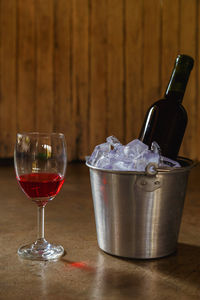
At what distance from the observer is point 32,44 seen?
9.75 ft

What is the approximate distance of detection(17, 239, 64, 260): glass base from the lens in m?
0.85

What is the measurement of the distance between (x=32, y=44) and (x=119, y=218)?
7.75 feet

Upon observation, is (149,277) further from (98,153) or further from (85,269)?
(98,153)

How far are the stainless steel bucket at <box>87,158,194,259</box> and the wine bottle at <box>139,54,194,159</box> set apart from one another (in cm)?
8

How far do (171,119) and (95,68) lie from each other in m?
2.24

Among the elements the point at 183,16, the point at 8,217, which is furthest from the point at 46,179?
the point at 183,16

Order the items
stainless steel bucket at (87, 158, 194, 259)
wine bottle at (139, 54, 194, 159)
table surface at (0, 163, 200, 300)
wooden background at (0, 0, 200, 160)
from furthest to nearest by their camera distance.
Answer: wooden background at (0, 0, 200, 160) → wine bottle at (139, 54, 194, 159) → stainless steel bucket at (87, 158, 194, 259) → table surface at (0, 163, 200, 300)

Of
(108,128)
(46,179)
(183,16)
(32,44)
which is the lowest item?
(108,128)

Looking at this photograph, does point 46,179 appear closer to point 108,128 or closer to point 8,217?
point 8,217

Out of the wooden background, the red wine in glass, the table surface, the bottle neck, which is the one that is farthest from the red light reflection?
the wooden background

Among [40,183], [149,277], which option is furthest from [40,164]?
[149,277]

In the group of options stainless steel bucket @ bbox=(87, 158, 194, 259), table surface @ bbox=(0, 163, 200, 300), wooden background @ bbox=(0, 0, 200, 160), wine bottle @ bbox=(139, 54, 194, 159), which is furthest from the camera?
wooden background @ bbox=(0, 0, 200, 160)

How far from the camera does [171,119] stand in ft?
3.04

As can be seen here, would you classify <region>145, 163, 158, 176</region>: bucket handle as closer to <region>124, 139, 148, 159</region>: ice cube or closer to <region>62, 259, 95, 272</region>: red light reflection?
<region>124, 139, 148, 159</region>: ice cube
